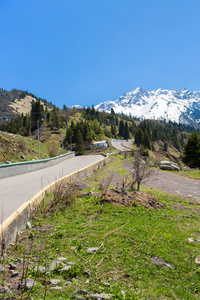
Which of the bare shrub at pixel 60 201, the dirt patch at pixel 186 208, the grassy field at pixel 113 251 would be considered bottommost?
the dirt patch at pixel 186 208

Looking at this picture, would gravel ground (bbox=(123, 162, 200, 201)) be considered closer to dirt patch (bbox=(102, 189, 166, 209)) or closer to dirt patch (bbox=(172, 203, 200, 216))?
dirt patch (bbox=(172, 203, 200, 216))

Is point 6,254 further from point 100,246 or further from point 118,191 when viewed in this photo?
point 118,191

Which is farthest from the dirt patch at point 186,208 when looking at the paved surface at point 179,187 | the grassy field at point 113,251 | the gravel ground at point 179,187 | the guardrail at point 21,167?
the guardrail at point 21,167

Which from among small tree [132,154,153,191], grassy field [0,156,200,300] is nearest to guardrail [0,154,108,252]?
grassy field [0,156,200,300]

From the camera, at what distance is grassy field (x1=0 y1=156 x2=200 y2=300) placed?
3.33 meters

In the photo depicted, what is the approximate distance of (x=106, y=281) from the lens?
3.51 meters

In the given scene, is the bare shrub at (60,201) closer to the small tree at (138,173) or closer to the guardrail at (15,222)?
the guardrail at (15,222)

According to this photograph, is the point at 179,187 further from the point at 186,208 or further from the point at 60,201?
the point at 60,201

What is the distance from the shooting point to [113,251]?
180 inches

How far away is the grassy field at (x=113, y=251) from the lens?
3.33 metres

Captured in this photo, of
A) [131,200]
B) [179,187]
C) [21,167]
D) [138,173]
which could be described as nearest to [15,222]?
[131,200]

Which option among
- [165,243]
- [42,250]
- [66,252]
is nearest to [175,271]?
[165,243]

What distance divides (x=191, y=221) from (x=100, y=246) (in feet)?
13.5

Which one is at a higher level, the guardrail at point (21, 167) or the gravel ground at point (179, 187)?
the guardrail at point (21, 167)
